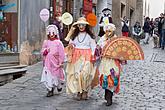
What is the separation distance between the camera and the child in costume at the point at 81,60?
30.2 feet

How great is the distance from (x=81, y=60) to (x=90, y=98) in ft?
2.64

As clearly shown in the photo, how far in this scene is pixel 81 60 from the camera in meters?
9.28

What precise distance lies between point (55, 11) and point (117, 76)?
31.1 ft

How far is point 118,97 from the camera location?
964 cm

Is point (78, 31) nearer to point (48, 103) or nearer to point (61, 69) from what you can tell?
point (61, 69)

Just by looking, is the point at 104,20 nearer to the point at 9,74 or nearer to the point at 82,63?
the point at 9,74

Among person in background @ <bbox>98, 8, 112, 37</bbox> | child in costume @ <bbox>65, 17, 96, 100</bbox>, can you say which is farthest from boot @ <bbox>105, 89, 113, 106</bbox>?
person in background @ <bbox>98, 8, 112, 37</bbox>

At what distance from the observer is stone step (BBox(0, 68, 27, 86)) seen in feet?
39.1

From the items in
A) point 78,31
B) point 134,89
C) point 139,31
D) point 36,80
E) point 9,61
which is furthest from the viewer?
point 139,31

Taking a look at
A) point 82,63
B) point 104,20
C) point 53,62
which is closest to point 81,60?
point 82,63

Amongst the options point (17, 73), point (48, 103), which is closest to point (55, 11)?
point (17, 73)

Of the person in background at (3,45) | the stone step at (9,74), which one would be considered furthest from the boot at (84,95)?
the person in background at (3,45)

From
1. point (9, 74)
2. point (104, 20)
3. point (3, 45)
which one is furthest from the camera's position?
A: point (3, 45)

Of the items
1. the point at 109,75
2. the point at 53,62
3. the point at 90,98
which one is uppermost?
the point at 53,62
